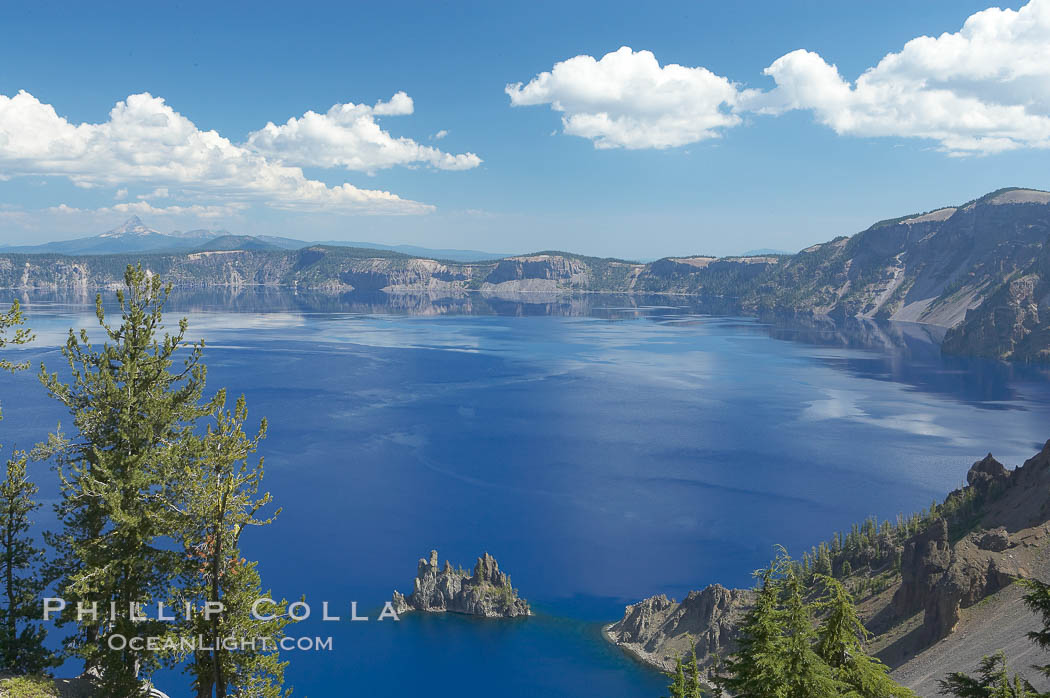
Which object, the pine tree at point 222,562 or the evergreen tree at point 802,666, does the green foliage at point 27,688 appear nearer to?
the pine tree at point 222,562

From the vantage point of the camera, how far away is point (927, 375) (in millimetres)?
197625

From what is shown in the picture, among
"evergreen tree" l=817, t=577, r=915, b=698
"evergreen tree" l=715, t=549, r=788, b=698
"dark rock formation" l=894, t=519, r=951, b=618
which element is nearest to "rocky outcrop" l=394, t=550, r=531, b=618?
"dark rock formation" l=894, t=519, r=951, b=618

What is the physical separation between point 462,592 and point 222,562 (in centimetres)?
4864

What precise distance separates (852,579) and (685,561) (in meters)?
17.3

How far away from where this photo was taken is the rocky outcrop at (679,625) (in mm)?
57438

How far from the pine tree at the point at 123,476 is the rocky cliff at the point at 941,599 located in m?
34.4

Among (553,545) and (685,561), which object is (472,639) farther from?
(685,561)

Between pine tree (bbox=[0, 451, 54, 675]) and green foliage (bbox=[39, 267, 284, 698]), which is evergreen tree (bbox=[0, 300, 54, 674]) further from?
green foliage (bbox=[39, 267, 284, 698])

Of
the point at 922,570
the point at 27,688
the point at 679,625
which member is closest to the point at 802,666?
the point at 27,688

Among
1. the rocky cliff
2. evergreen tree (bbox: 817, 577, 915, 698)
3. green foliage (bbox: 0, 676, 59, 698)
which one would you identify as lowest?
the rocky cliff

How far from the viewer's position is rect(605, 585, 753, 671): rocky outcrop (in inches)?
2261

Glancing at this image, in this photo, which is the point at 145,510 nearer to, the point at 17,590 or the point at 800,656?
the point at 17,590

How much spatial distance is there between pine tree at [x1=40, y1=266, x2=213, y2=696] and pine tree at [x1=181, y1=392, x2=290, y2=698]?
1344 millimetres

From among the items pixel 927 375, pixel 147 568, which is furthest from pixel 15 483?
pixel 927 375
